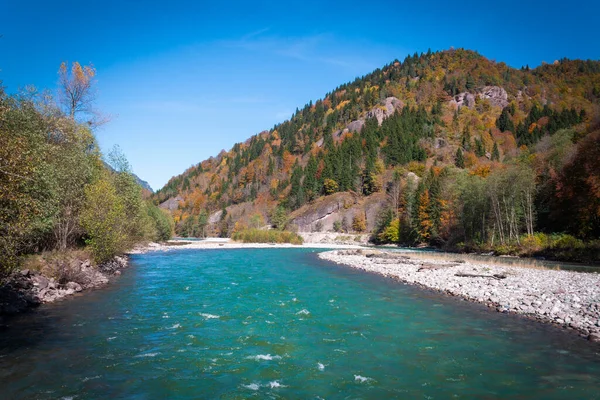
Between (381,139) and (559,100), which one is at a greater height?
(559,100)

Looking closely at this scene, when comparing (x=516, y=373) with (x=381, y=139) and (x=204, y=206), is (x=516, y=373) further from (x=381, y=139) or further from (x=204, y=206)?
(x=204, y=206)

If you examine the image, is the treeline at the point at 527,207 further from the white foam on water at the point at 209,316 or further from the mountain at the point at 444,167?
the white foam on water at the point at 209,316

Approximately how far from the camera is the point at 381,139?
506 feet

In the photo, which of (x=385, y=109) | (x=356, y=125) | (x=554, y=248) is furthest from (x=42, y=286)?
(x=385, y=109)

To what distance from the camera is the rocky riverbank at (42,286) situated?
15.0 metres

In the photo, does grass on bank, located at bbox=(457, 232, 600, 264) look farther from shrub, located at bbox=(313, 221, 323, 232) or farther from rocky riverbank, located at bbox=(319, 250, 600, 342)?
shrub, located at bbox=(313, 221, 323, 232)

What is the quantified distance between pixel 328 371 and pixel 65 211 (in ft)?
70.0

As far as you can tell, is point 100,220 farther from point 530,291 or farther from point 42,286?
point 530,291

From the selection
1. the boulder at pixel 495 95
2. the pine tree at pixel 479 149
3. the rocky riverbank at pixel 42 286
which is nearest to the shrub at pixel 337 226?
the pine tree at pixel 479 149

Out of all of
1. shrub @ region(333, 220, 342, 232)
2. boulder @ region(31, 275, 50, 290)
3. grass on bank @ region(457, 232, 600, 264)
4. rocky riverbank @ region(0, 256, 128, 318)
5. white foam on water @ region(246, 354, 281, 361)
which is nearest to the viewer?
white foam on water @ region(246, 354, 281, 361)

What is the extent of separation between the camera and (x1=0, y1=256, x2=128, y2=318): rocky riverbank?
15.0m

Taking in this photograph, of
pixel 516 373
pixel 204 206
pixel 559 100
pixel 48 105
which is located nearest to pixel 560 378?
pixel 516 373

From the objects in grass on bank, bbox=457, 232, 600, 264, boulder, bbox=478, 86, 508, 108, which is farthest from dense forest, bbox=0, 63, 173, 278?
boulder, bbox=478, 86, 508, 108

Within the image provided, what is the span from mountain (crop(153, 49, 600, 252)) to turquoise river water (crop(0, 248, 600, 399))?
32.6 metres
